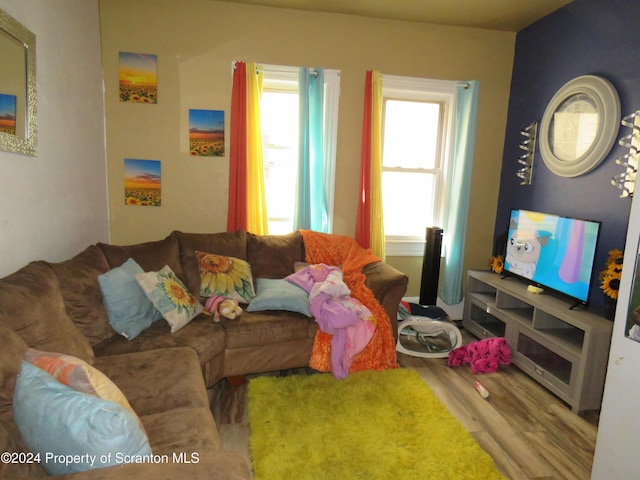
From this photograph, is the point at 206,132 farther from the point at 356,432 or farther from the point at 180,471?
the point at 180,471

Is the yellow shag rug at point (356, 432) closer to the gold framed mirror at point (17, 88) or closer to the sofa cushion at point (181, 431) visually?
the sofa cushion at point (181, 431)

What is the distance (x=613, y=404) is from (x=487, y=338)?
1.66 m

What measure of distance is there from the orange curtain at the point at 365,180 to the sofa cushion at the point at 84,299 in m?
2.22

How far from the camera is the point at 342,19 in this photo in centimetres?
352

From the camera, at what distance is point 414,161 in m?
3.94

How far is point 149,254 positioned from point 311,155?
1.63m

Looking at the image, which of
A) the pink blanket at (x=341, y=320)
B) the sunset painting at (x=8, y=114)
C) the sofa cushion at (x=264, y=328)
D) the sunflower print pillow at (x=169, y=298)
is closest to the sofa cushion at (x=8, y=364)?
the sunflower print pillow at (x=169, y=298)

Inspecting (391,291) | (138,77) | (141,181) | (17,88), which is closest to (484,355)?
(391,291)

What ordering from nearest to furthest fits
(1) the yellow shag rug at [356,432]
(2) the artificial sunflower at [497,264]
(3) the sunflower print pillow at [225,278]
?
(1) the yellow shag rug at [356,432] → (3) the sunflower print pillow at [225,278] → (2) the artificial sunflower at [497,264]

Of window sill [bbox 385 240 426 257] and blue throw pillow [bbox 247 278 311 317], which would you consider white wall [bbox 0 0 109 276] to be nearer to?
blue throw pillow [bbox 247 278 311 317]

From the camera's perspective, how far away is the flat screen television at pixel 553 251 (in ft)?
8.59

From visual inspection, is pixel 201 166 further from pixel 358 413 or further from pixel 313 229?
pixel 358 413

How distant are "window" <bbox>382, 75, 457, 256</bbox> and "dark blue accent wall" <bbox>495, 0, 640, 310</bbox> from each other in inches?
24.8

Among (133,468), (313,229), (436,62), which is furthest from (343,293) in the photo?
(436,62)
